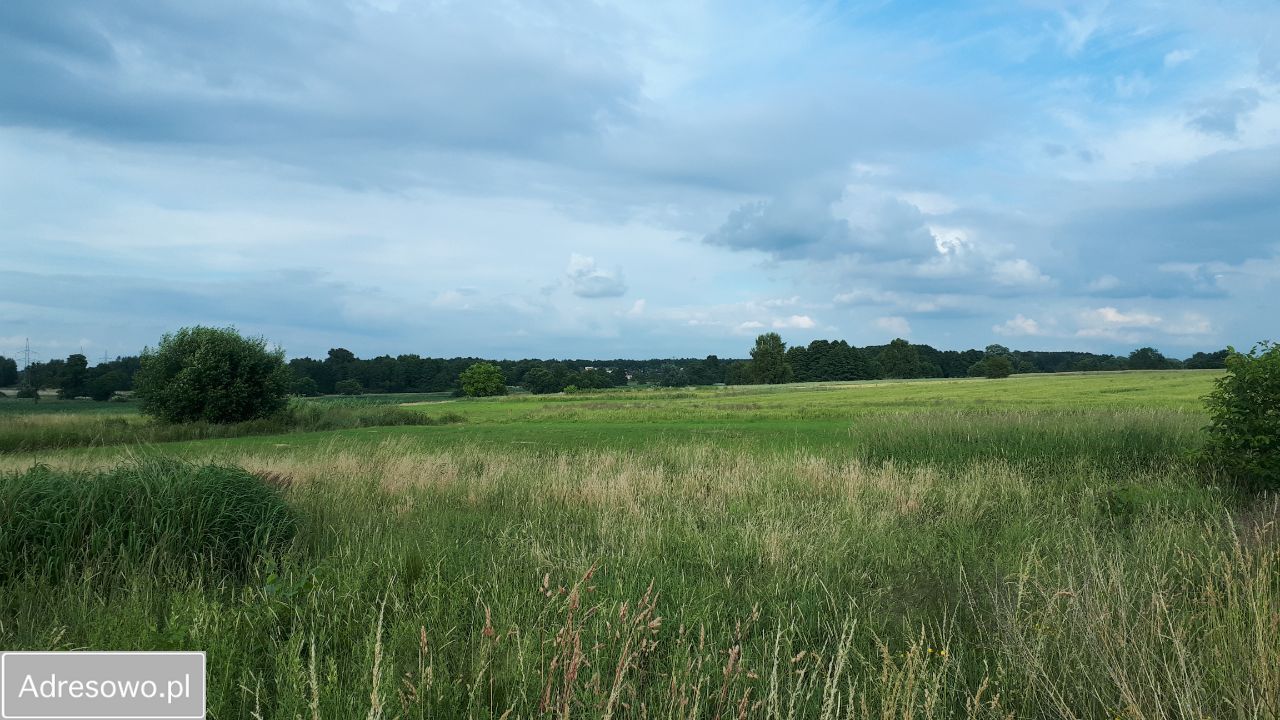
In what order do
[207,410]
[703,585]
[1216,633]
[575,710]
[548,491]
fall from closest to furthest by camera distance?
1. [575,710]
2. [1216,633]
3. [703,585]
4. [548,491]
5. [207,410]

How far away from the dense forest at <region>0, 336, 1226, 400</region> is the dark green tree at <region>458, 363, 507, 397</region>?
5.77 meters

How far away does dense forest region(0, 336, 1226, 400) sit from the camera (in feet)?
346

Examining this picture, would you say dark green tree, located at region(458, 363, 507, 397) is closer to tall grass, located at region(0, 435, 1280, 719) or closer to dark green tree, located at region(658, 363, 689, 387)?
dark green tree, located at region(658, 363, 689, 387)

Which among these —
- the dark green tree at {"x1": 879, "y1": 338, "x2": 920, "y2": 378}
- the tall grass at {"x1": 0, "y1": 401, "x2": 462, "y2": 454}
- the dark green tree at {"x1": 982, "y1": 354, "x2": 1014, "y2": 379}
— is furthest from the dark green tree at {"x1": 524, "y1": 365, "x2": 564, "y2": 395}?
the tall grass at {"x1": 0, "y1": 401, "x2": 462, "y2": 454}

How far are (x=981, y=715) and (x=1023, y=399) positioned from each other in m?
48.9

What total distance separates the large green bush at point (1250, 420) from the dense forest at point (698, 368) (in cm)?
9331

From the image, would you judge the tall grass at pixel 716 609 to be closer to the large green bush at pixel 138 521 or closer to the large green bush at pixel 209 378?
the large green bush at pixel 138 521

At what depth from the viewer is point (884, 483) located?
11.5 m

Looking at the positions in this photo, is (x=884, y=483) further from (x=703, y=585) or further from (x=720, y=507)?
(x=703, y=585)

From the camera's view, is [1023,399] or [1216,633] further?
[1023,399]

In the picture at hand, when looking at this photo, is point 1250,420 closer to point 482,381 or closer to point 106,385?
point 106,385

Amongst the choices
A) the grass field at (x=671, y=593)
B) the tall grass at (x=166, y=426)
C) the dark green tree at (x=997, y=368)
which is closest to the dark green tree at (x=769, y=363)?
the dark green tree at (x=997, y=368)

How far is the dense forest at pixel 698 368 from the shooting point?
105438 millimetres

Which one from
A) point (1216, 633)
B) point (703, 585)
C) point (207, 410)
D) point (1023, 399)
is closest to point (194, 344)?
point (207, 410)
